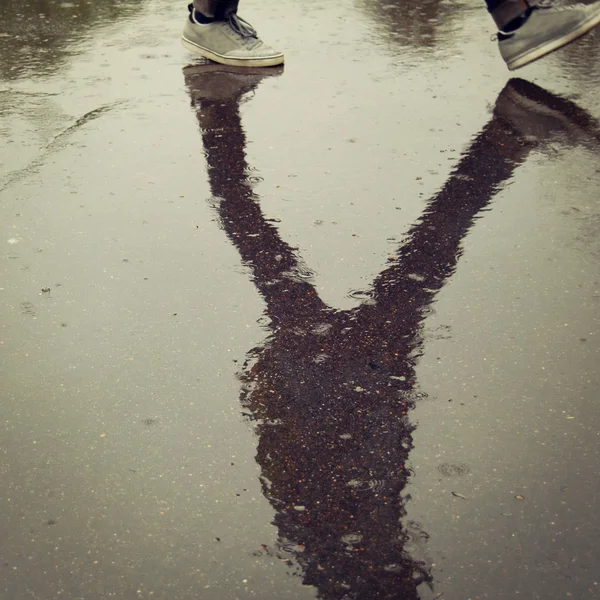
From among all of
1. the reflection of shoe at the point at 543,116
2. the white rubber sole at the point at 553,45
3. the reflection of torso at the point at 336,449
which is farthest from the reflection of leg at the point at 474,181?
the reflection of torso at the point at 336,449

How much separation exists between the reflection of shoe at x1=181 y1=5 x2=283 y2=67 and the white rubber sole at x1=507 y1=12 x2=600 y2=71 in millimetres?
1334

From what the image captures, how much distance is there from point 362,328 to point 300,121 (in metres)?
1.74

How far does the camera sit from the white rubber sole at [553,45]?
4.11 meters

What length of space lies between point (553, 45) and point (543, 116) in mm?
499

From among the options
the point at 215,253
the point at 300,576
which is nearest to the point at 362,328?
the point at 215,253

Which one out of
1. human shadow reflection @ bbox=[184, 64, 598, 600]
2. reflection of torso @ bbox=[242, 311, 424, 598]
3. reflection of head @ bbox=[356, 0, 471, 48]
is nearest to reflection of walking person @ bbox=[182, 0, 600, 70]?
human shadow reflection @ bbox=[184, 64, 598, 600]

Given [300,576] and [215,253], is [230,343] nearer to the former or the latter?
[215,253]

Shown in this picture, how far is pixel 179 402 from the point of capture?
2256 mm

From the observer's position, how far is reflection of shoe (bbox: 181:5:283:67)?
4656 mm

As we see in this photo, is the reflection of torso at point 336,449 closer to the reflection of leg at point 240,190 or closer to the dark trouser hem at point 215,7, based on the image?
the reflection of leg at point 240,190

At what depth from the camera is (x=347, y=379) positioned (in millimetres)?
2326

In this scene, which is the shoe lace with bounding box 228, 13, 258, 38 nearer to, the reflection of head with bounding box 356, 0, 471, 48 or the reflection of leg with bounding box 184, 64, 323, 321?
the reflection of leg with bounding box 184, 64, 323, 321

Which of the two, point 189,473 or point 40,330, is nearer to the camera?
point 189,473

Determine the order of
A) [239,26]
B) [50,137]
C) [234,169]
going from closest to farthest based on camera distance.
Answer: [234,169] → [50,137] → [239,26]
